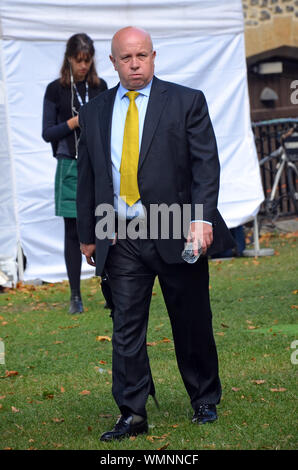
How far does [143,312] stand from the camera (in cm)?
458

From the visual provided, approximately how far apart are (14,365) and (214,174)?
107 inches

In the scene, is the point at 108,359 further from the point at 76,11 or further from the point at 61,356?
the point at 76,11

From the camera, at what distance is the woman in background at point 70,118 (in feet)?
25.8

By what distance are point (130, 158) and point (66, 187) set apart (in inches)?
148

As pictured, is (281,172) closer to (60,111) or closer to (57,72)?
(57,72)

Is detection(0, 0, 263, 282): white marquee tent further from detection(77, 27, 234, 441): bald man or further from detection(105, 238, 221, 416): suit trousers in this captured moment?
detection(105, 238, 221, 416): suit trousers

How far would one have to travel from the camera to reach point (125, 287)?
456 centimetres

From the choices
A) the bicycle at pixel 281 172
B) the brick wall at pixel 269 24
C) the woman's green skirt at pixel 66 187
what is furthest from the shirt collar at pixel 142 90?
the brick wall at pixel 269 24

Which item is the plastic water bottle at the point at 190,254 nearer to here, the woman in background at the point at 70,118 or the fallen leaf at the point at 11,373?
the fallen leaf at the point at 11,373

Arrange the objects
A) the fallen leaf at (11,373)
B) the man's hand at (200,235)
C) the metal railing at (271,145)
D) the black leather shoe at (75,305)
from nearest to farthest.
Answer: the man's hand at (200,235) → the fallen leaf at (11,373) → the black leather shoe at (75,305) → the metal railing at (271,145)

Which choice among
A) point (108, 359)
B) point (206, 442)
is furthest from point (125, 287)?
point (108, 359)

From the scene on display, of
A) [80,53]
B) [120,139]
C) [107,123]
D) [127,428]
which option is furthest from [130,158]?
[80,53]

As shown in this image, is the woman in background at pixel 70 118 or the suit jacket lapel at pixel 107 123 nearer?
the suit jacket lapel at pixel 107 123

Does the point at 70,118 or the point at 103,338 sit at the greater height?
the point at 70,118
